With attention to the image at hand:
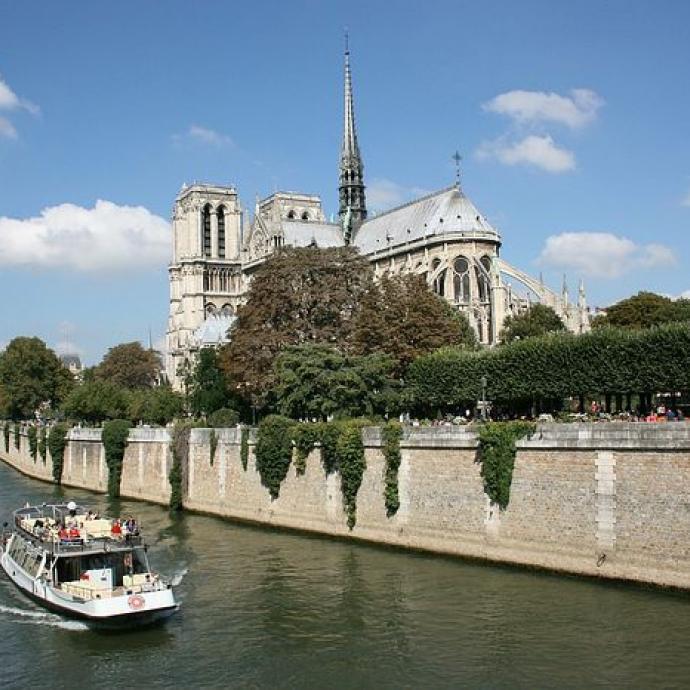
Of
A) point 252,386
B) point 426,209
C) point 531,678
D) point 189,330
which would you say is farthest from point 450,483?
point 189,330

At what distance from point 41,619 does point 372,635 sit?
30.5 feet

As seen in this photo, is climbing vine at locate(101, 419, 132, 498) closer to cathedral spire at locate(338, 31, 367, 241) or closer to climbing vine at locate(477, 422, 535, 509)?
climbing vine at locate(477, 422, 535, 509)

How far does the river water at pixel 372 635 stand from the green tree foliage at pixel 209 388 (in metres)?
28.8

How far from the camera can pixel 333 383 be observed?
42.8 metres

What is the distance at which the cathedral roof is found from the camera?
89.2 metres

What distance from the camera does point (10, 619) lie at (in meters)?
28.1

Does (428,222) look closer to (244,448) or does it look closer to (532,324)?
(532,324)

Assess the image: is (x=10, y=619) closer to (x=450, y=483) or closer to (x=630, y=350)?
(x=450, y=483)

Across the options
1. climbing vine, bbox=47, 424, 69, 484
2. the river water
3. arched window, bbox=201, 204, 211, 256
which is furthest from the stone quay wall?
arched window, bbox=201, 204, 211, 256

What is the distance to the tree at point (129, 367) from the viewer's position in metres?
124

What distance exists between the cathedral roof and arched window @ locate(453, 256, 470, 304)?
2322mm

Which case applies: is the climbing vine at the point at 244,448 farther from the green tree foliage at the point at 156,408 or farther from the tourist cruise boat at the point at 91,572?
the green tree foliage at the point at 156,408

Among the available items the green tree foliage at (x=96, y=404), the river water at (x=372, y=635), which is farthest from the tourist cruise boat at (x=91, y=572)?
the green tree foliage at (x=96, y=404)

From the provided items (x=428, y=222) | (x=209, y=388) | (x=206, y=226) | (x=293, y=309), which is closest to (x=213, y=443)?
(x=293, y=309)
